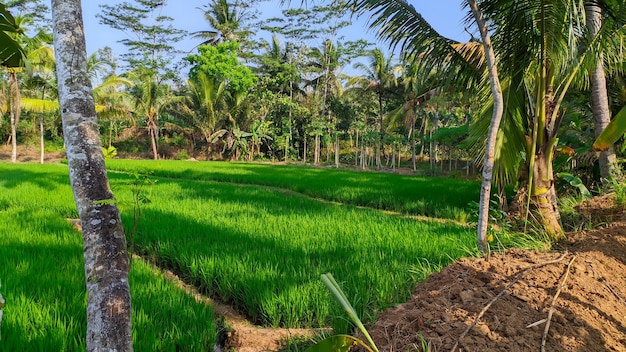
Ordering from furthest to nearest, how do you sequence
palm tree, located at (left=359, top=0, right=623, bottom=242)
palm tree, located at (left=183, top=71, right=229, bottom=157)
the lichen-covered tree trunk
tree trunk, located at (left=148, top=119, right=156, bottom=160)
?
palm tree, located at (left=183, top=71, right=229, bottom=157) → tree trunk, located at (left=148, top=119, right=156, bottom=160) → palm tree, located at (left=359, top=0, right=623, bottom=242) → the lichen-covered tree trunk

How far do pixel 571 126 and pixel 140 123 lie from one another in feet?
84.7

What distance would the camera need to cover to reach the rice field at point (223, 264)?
2.06 metres

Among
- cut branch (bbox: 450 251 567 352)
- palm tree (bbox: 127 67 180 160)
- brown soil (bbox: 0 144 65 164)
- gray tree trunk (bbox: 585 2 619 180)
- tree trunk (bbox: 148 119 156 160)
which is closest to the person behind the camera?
cut branch (bbox: 450 251 567 352)

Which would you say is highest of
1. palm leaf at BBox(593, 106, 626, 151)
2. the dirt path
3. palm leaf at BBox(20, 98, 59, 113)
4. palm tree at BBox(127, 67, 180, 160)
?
palm tree at BBox(127, 67, 180, 160)

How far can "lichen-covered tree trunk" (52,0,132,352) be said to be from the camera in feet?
4.15

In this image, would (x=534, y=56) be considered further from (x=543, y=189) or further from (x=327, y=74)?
(x=327, y=74)

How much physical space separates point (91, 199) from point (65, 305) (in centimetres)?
122

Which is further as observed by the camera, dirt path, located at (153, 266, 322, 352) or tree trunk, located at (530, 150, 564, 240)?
tree trunk, located at (530, 150, 564, 240)

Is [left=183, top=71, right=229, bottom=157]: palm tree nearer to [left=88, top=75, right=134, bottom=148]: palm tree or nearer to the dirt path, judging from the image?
[left=88, top=75, right=134, bottom=148]: palm tree

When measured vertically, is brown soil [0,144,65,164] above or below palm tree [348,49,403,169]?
below

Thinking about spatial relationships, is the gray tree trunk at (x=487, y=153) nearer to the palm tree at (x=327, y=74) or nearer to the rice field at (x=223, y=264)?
the rice field at (x=223, y=264)

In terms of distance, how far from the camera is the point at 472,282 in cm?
208

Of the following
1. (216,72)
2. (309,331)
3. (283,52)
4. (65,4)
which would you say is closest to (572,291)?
(309,331)

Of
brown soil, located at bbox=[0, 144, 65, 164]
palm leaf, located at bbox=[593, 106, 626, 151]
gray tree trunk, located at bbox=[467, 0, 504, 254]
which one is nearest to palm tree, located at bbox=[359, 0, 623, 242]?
gray tree trunk, located at bbox=[467, 0, 504, 254]
